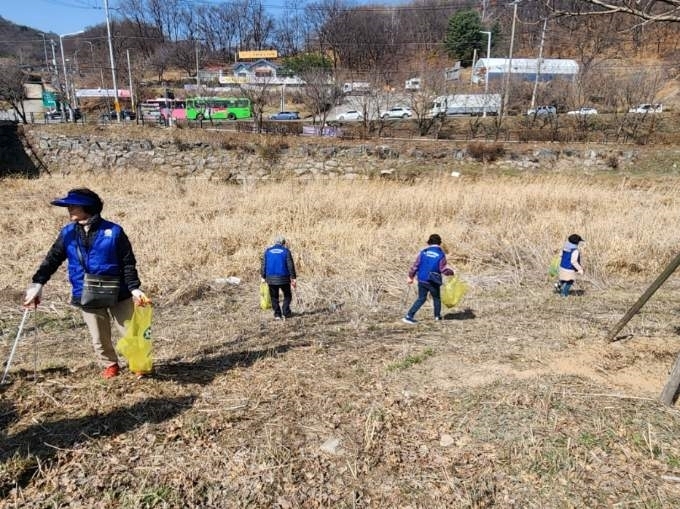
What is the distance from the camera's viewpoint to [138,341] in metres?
3.55

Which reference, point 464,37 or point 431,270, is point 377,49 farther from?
point 431,270

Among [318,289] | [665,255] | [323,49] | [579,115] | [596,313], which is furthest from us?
[323,49]

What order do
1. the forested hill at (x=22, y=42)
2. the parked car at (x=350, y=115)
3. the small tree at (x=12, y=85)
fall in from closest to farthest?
the small tree at (x=12, y=85), the parked car at (x=350, y=115), the forested hill at (x=22, y=42)

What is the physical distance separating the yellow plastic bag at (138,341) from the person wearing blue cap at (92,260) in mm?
172

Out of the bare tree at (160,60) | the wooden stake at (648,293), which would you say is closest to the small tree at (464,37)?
the bare tree at (160,60)

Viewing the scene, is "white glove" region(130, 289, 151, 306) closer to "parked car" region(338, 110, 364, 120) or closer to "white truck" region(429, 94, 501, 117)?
"white truck" region(429, 94, 501, 117)

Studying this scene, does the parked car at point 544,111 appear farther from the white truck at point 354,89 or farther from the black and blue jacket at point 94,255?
the black and blue jacket at point 94,255

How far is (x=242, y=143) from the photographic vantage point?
75.9 ft

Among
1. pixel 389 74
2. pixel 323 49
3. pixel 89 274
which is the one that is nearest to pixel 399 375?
pixel 89 274

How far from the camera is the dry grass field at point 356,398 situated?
2568 millimetres

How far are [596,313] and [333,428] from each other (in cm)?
424

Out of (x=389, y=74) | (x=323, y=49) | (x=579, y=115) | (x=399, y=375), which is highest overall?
(x=323, y=49)

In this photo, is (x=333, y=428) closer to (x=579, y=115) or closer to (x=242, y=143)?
(x=242, y=143)

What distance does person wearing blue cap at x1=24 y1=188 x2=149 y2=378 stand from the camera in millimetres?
3281
